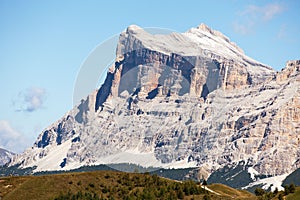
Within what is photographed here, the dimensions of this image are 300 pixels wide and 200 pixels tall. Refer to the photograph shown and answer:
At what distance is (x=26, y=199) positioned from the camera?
633ft

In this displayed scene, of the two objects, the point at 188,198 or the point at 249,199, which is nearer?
the point at 249,199

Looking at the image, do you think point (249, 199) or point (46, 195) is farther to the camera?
point (46, 195)

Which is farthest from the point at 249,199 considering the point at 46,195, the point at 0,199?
the point at 0,199

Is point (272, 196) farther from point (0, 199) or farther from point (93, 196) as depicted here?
point (0, 199)

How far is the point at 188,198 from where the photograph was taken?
7820 inches

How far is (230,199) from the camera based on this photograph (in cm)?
19300

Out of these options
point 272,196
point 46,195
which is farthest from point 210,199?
point 46,195

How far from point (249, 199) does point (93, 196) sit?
50.9 metres

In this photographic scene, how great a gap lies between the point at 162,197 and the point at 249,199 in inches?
1145

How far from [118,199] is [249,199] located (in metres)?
43.0

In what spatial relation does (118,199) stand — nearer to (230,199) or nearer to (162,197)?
(162,197)

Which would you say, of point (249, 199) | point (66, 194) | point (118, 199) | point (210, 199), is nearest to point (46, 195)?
point (66, 194)

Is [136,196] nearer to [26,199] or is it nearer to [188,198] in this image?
[188,198]

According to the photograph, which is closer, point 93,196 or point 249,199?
point 249,199
